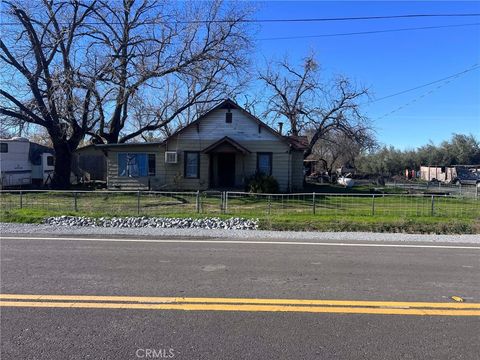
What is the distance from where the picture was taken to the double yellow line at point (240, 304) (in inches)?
200

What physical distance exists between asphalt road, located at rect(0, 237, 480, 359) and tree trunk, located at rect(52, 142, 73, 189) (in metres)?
20.2

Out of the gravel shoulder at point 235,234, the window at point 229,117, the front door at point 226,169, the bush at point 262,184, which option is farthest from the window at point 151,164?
the gravel shoulder at point 235,234

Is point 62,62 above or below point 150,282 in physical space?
above

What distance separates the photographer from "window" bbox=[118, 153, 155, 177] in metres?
27.5

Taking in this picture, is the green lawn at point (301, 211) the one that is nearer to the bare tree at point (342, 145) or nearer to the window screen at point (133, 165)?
the window screen at point (133, 165)

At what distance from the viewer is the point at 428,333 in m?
4.45

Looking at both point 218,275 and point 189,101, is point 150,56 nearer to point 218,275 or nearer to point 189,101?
point 189,101

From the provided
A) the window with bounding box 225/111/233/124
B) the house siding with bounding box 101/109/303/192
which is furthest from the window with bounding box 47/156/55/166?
the window with bounding box 225/111/233/124

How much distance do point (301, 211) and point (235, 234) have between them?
507 centimetres

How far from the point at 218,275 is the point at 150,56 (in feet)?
71.6

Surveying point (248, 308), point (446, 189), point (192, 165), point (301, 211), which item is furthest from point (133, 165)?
point (446, 189)

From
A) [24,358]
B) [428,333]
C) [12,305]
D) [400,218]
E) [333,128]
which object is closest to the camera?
[24,358]

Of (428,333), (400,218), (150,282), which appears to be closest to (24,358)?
(150,282)

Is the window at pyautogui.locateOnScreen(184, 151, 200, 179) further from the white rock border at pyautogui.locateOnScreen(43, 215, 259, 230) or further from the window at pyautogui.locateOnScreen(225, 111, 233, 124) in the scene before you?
the white rock border at pyautogui.locateOnScreen(43, 215, 259, 230)
